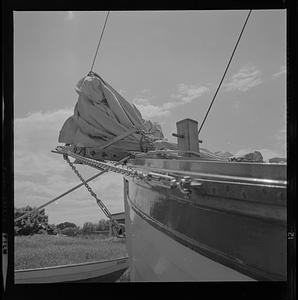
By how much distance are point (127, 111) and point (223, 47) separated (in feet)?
1.89

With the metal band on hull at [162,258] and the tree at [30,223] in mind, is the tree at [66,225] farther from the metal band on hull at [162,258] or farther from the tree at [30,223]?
the metal band on hull at [162,258]

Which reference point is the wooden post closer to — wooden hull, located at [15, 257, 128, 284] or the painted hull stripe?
the painted hull stripe

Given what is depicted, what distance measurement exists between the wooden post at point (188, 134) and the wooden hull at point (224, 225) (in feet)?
0.74

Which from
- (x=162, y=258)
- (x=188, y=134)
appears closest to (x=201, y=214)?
(x=162, y=258)

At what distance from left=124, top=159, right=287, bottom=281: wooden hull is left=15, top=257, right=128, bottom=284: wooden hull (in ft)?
0.37

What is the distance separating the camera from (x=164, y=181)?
155 centimetres

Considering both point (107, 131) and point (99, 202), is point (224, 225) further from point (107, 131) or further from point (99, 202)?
point (107, 131)

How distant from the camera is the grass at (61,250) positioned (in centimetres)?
162

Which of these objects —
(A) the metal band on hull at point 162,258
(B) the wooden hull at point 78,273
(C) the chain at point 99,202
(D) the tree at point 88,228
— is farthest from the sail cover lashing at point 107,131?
(B) the wooden hull at point 78,273

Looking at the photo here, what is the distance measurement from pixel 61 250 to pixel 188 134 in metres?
0.68

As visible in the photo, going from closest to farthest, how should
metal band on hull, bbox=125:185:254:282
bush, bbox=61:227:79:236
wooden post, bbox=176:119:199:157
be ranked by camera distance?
metal band on hull, bbox=125:185:254:282 < bush, bbox=61:227:79:236 < wooden post, bbox=176:119:199:157

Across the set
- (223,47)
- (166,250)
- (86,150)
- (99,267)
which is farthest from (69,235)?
(86,150)

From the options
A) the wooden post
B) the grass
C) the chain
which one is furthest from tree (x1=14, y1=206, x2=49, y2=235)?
the wooden post

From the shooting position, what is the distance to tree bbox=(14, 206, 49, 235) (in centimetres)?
159
